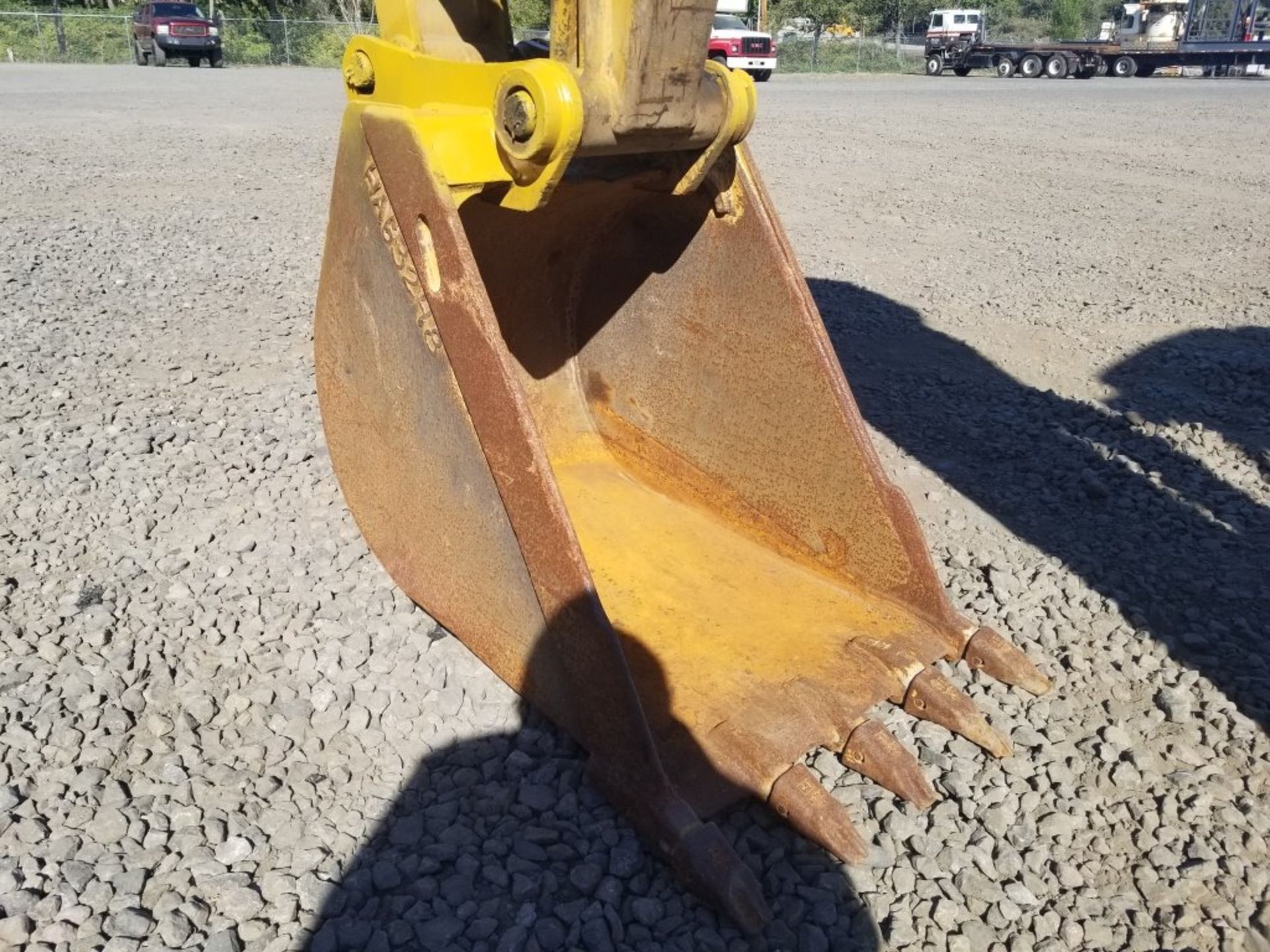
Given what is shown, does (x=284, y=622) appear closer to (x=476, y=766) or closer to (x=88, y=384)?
(x=476, y=766)

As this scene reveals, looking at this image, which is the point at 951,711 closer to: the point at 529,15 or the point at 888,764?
the point at 888,764

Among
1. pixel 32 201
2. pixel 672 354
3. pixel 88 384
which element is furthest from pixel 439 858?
pixel 32 201

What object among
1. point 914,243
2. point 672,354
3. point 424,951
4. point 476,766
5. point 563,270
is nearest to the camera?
point 424,951

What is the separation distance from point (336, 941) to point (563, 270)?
84.3 inches


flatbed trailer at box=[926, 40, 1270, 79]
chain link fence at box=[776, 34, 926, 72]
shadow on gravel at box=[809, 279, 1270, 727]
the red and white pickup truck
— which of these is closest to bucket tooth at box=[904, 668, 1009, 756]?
shadow on gravel at box=[809, 279, 1270, 727]

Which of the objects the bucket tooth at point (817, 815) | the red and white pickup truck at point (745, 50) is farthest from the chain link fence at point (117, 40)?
the bucket tooth at point (817, 815)

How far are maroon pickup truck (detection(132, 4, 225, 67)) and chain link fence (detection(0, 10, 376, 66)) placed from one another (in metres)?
1.79

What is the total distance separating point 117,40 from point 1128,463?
32460 mm

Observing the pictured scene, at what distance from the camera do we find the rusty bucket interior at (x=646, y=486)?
215 cm

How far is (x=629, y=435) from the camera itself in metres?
3.40

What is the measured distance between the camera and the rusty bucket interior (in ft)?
7.04

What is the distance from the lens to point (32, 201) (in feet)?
25.9

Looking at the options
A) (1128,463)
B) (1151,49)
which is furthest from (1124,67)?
(1128,463)

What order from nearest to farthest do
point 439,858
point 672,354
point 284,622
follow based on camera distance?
point 439,858 → point 284,622 → point 672,354
